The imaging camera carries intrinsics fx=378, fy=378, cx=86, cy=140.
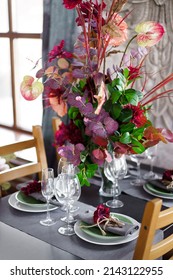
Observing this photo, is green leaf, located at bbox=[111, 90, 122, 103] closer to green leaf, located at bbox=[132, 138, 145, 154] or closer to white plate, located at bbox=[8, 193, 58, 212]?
green leaf, located at bbox=[132, 138, 145, 154]

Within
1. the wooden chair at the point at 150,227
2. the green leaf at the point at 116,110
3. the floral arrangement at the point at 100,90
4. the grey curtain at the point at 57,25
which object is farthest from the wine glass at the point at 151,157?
the grey curtain at the point at 57,25

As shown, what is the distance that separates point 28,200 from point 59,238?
0.29m

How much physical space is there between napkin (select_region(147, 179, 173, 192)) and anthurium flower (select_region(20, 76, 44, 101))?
65 centimetres

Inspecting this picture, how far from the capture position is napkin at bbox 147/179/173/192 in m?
1.50

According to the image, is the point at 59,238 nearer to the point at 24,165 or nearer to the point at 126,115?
the point at 126,115

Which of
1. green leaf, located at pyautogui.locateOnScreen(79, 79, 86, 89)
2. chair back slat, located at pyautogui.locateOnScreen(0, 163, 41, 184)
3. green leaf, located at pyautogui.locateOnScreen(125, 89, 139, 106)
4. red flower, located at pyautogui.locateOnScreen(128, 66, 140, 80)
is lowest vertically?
chair back slat, located at pyautogui.locateOnScreen(0, 163, 41, 184)

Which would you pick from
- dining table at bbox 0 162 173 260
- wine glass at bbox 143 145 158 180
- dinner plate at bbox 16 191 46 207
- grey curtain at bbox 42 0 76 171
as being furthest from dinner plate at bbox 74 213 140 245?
grey curtain at bbox 42 0 76 171

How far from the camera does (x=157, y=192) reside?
150cm

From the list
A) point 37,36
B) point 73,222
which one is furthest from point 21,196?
point 37,36

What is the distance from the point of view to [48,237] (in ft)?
3.81

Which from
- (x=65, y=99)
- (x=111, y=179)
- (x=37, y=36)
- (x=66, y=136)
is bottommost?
(x=111, y=179)
